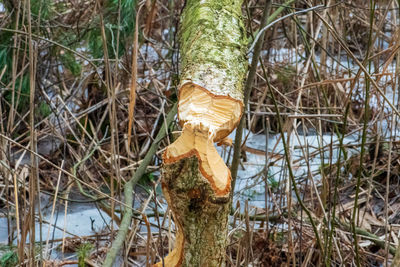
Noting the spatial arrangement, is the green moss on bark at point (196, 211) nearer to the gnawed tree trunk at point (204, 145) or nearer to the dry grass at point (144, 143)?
the gnawed tree trunk at point (204, 145)

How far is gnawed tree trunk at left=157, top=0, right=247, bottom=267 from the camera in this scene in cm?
124

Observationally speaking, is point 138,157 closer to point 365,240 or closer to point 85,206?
point 85,206

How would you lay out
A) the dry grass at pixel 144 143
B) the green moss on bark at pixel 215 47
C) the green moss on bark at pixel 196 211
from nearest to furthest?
the green moss on bark at pixel 196 211, the green moss on bark at pixel 215 47, the dry grass at pixel 144 143

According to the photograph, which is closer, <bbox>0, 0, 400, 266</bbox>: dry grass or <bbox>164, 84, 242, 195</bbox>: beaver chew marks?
<bbox>164, 84, 242, 195</bbox>: beaver chew marks

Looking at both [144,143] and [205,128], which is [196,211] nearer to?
[205,128]

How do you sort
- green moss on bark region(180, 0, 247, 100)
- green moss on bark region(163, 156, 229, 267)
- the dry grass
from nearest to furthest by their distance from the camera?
1. green moss on bark region(163, 156, 229, 267)
2. green moss on bark region(180, 0, 247, 100)
3. the dry grass

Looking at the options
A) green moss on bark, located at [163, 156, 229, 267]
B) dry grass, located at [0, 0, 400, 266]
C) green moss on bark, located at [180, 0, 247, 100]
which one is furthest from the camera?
dry grass, located at [0, 0, 400, 266]

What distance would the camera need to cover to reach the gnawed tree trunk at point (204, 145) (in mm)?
1236

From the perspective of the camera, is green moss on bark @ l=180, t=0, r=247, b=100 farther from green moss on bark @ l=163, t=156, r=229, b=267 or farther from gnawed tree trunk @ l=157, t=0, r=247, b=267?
green moss on bark @ l=163, t=156, r=229, b=267

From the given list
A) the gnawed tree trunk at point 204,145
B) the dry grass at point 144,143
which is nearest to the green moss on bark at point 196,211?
the gnawed tree trunk at point 204,145

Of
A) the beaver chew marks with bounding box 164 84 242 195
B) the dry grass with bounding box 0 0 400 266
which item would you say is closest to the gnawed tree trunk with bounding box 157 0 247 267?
the beaver chew marks with bounding box 164 84 242 195

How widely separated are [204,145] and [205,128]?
39 millimetres

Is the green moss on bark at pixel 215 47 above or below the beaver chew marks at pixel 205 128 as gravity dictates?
above

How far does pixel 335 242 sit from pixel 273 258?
0.86 feet
